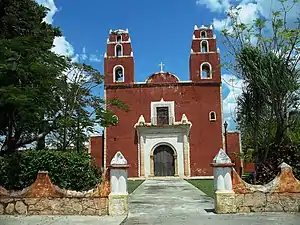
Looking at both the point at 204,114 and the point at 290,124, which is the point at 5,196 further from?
the point at 204,114

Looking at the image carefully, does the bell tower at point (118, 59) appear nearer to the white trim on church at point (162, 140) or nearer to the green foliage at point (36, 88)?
the white trim on church at point (162, 140)

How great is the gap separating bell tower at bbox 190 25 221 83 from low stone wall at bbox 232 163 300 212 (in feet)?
64.1

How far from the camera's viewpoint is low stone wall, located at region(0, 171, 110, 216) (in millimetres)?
8359

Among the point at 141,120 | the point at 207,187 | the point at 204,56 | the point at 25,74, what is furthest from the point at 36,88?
the point at 204,56

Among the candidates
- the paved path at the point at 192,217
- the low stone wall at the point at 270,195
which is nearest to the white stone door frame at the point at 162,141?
the paved path at the point at 192,217

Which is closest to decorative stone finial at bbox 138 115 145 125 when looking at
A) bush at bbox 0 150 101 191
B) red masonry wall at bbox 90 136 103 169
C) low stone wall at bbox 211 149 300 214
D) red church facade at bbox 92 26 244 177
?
red church facade at bbox 92 26 244 177

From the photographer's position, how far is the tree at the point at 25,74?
1015 cm

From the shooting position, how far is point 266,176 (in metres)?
9.88

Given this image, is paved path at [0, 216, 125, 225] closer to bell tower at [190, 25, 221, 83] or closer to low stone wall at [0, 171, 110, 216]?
low stone wall at [0, 171, 110, 216]

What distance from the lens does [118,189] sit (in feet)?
27.3

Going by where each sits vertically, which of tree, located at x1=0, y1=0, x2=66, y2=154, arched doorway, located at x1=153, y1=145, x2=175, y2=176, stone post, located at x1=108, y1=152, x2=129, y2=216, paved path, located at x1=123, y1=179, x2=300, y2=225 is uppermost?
tree, located at x1=0, y1=0, x2=66, y2=154

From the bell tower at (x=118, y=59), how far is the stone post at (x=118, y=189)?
1971cm

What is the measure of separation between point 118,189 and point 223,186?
7.61 ft

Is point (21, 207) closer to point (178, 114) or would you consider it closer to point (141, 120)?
point (141, 120)
